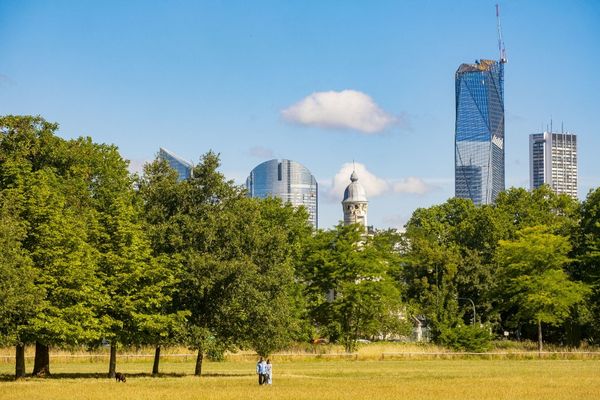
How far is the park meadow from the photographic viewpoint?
163 feet

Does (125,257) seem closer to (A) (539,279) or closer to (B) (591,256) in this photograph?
(A) (539,279)

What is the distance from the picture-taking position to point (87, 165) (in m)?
79.1

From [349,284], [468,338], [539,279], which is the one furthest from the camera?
[539,279]

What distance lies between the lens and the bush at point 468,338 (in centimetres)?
10244

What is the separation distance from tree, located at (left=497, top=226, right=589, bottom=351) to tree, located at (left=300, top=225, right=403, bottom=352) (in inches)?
438

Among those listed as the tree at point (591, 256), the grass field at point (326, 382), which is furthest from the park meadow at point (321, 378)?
the tree at point (591, 256)

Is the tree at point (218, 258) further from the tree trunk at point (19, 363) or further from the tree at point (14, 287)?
the tree at point (14, 287)

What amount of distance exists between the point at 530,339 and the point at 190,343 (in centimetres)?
6683

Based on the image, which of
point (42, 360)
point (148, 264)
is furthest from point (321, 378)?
point (42, 360)

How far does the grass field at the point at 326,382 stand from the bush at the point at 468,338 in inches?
817

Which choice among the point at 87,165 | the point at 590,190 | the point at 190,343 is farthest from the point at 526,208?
the point at 190,343

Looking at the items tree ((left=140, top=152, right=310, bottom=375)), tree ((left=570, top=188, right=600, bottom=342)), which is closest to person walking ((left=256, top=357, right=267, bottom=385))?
tree ((left=140, top=152, right=310, bottom=375))

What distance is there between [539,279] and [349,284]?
1769cm

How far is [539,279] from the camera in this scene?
349 ft
